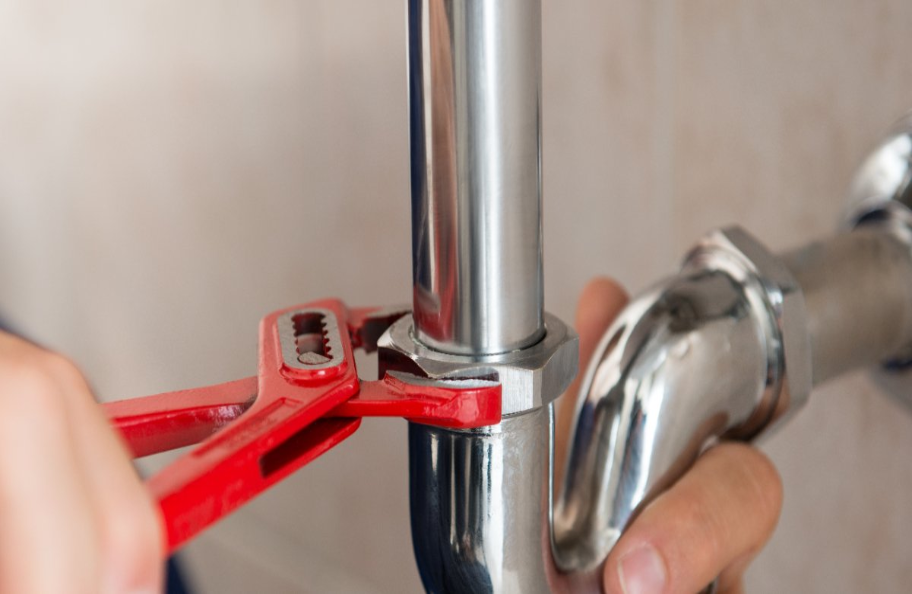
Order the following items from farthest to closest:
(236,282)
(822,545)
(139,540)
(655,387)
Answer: (236,282) → (822,545) → (655,387) → (139,540)

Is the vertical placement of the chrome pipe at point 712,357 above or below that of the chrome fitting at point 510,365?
below

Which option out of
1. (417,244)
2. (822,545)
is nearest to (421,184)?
(417,244)

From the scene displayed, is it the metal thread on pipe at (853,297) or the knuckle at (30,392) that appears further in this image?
the metal thread on pipe at (853,297)

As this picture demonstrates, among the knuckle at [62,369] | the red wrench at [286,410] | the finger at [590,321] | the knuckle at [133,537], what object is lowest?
the finger at [590,321]

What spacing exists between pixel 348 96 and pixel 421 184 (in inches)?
9.0

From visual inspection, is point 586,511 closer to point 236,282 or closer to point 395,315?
point 395,315

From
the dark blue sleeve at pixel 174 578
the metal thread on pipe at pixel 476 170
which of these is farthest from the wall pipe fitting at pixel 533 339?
the dark blue sleeve at pixel 174 578

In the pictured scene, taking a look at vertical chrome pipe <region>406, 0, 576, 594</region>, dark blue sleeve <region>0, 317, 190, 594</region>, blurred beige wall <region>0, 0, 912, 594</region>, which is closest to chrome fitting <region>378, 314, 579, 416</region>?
vertical chrome pipe <region>406, 0, 576, 594</region>

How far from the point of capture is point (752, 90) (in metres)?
0.30

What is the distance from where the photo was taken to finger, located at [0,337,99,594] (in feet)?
0.30

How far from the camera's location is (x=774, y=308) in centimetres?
22

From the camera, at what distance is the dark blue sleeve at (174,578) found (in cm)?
39

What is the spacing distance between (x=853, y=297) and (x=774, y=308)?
29 mm

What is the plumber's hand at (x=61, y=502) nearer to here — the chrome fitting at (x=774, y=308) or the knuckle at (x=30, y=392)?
the knuckle at (x=30, y=392)
